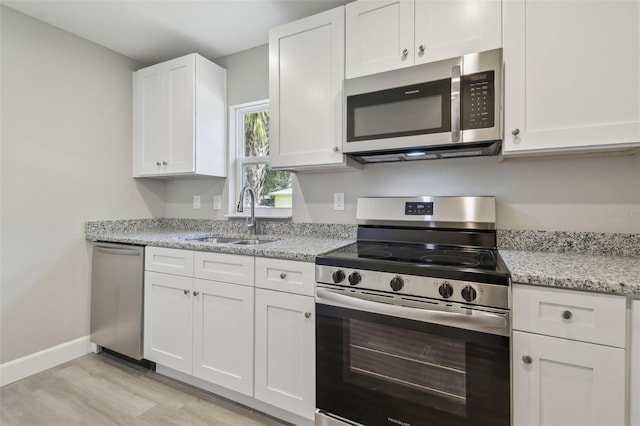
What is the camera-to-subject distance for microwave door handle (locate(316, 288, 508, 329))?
3.71 feet

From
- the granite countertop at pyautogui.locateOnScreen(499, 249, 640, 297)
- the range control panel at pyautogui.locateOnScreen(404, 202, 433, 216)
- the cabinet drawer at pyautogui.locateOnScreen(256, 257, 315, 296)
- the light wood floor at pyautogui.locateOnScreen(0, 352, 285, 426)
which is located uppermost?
the range control panel at pyautogui.locateOnScreen(404, 202, 433, 216)

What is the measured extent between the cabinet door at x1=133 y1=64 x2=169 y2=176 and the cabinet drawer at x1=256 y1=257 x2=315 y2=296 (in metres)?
1.54

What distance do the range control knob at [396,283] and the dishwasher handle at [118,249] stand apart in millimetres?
1769

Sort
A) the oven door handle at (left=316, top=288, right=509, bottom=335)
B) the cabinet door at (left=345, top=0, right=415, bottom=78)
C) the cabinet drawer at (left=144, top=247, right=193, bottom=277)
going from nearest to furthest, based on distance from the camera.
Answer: the oven door handle at (left=316, top=288, right=509, bottom=335)
the cabinet door at (left=345, top=0, right=415, bottom=78)
the cabinet drawer at (left=144, top=247, right=193, bottom=277)

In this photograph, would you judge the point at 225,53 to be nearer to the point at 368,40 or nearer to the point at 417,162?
the point at 368,40

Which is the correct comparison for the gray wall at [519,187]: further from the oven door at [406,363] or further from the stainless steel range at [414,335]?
the oven door at [406,363]

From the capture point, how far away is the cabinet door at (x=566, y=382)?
1012 millimetres

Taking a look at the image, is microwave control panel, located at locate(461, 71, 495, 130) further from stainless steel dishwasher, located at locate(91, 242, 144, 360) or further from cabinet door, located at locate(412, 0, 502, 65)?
stainless steel dishwasher, located at locate(91, 242, 144, 360)

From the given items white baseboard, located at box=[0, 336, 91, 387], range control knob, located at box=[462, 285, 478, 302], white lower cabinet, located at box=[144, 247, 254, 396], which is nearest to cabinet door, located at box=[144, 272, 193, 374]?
white lower cabinet, located at box=[144, 247, 254, 396]

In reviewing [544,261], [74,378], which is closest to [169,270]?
[74,378]

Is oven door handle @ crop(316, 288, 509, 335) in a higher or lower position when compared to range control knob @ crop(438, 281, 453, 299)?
lower

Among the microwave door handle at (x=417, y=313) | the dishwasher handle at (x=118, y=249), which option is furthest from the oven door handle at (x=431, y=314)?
the dishwasher handle at (x=118, y=249)

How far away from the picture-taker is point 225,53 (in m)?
2.64

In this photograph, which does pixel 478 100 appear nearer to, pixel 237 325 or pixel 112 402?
pixel 237 325
